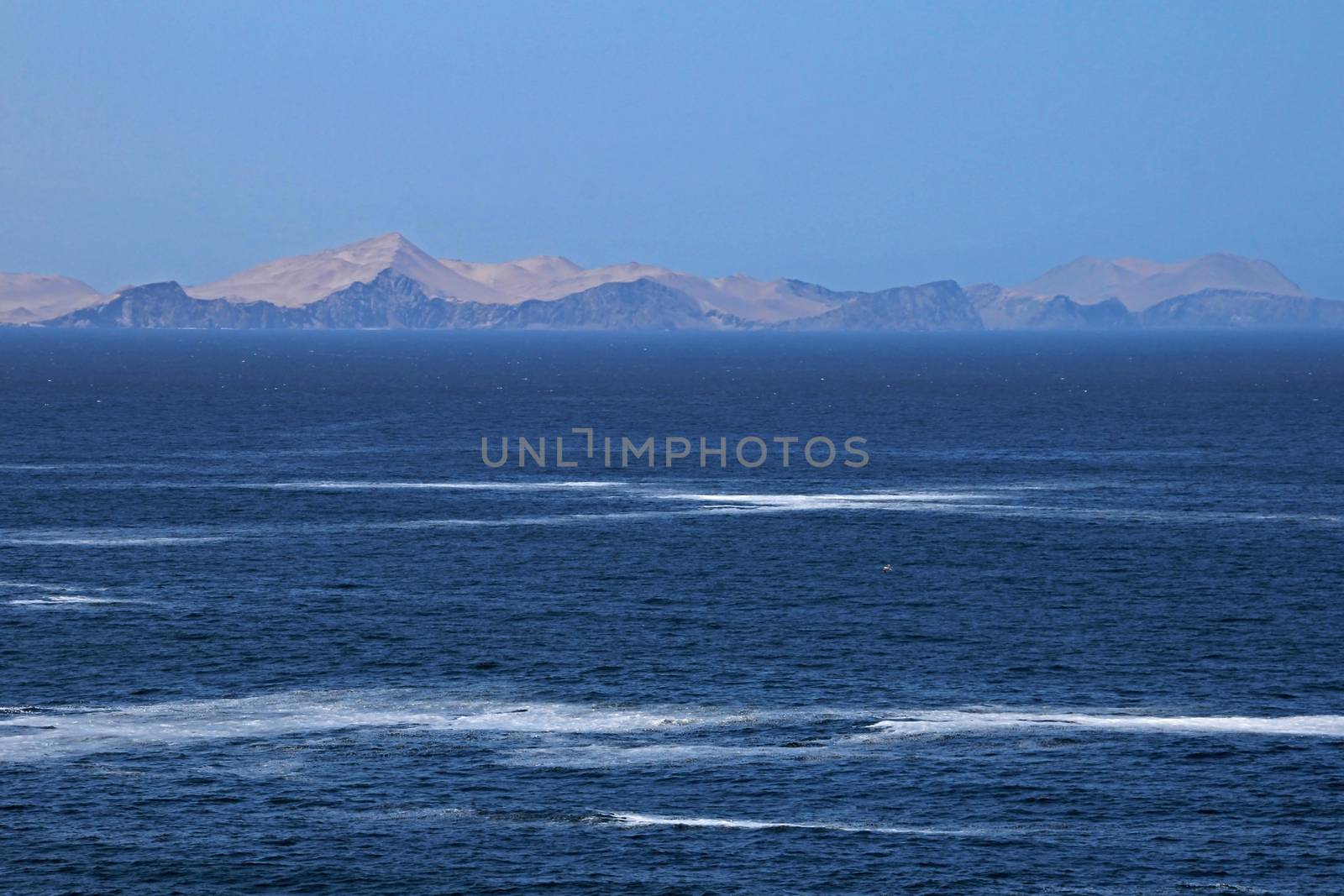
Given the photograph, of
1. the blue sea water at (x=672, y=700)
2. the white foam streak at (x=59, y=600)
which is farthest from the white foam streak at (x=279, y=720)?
the white foam streak at (x=59, y=600)

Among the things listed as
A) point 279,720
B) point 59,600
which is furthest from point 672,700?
point 59,600

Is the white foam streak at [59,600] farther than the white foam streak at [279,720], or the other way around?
the white foam streak at [59,600]

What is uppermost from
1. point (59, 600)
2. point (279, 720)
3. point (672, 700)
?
point (59, 600)

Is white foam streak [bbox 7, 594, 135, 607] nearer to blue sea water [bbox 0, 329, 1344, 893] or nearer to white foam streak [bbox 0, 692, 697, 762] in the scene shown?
blue sea water [bbox 0, 329, 1344, 893]

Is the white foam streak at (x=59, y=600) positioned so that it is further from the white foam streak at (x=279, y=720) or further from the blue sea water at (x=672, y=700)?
the white foam streak at (x=279, y=720)

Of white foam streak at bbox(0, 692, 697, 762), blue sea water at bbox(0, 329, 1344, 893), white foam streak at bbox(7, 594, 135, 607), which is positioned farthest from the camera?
white foam streak at bbox(7, 594, 135, 607)

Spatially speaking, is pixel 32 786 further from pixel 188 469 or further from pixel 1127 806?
pixel 188 469

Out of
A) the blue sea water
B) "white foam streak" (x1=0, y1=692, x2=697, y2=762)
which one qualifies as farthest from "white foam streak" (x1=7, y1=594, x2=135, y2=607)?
"white foam streak" (x1=0, y1=692, x2=697, y2=762)

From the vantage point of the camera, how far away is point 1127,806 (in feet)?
206

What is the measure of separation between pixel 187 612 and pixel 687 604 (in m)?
26.8

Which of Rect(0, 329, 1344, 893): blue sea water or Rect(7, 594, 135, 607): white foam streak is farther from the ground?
Rect(7, 594, 135, 607): white foam streak

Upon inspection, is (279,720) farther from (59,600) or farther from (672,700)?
(59,600)

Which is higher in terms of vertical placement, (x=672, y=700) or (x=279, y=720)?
(x=672, y=700)

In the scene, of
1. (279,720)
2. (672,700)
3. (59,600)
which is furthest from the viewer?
(59,600)
